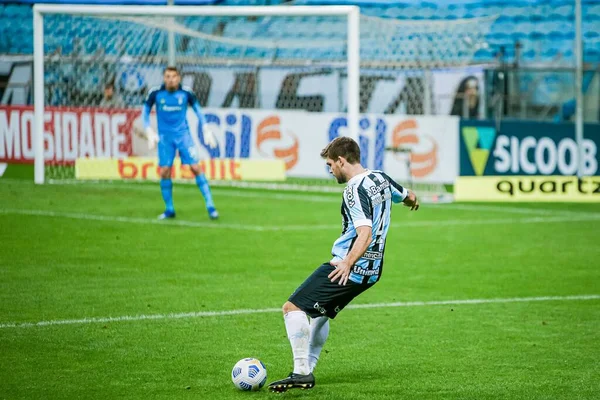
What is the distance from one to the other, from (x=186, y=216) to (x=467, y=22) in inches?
355

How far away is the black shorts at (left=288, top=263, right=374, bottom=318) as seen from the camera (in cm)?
692

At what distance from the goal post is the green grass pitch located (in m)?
1.48

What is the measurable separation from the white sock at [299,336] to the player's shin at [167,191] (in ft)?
29.2

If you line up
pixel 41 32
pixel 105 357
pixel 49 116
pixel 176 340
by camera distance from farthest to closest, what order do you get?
pixel 49 116, pixel 41 32, pixel 176 340, pixel 105 357

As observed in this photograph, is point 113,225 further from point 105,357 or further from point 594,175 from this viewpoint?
point 594,175

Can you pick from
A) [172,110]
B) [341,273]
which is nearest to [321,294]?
[341,273]

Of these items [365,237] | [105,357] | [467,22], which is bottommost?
[105,357]

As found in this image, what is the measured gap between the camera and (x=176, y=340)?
334 inches

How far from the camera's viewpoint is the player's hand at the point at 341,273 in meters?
6.72

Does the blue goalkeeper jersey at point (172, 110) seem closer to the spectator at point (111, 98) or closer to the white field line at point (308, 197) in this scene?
the white field line at point (308, 197)

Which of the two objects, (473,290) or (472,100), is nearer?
(473,290)

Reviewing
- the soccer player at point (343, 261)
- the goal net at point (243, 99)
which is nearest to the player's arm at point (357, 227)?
the soccer player at point (343, 261)

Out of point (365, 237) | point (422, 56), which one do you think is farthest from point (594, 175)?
point (365, 237)

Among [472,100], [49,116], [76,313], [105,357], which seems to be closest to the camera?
[105,357]
